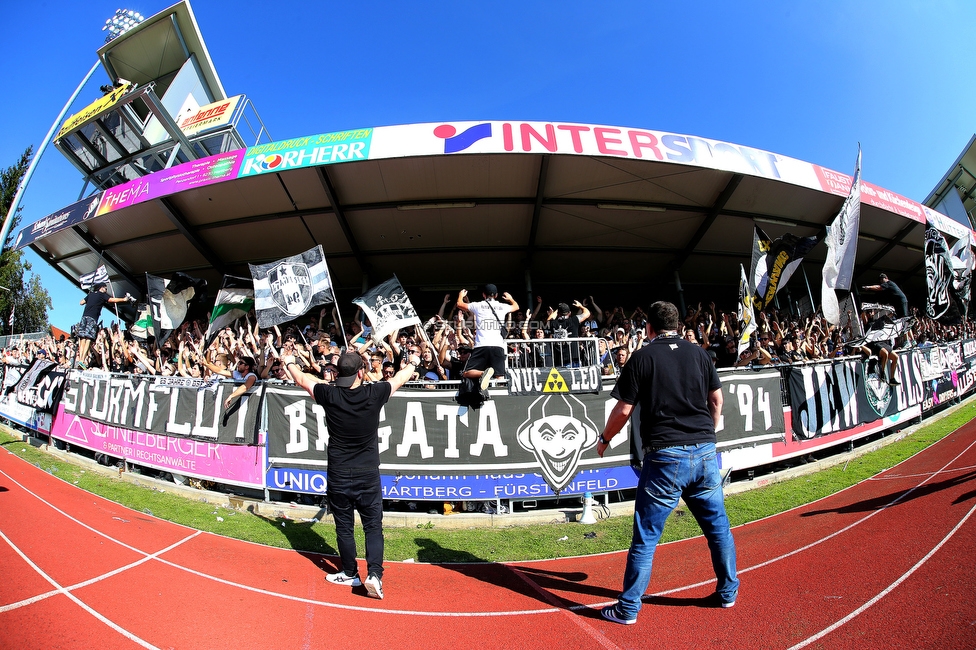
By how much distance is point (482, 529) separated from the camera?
235 inches

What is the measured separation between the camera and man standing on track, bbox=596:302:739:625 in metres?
2.89

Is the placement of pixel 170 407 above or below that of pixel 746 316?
below

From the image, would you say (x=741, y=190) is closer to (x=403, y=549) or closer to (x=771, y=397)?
(x=771, y=397)

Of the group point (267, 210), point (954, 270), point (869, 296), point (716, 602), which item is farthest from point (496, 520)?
point (869, 296)

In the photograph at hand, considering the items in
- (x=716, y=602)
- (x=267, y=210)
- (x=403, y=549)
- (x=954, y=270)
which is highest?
(x=267, y=210)

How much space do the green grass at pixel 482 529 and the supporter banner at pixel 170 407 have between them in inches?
45.1

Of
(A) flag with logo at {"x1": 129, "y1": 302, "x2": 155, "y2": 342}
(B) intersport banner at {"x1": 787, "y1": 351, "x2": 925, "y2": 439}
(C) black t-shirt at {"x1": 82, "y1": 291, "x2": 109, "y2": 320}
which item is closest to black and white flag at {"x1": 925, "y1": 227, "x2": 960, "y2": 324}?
(B) intersport banner at {"x1": 787, "y1": 351, "x2": 925, "y2": 439}

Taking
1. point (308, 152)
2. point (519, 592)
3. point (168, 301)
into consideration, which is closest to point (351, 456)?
point (519, 592)

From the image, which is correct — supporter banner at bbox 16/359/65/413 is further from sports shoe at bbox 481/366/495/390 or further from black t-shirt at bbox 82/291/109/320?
sports shoe at bbox 481/366/495/390

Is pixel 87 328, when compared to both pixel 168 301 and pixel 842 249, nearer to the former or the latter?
pixel 168 301

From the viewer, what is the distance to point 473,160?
34.1 ft

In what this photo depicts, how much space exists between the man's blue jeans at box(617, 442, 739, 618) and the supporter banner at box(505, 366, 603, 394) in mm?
3403

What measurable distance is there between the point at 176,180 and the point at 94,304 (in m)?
4.60

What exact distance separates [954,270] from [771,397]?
10.5 meters
